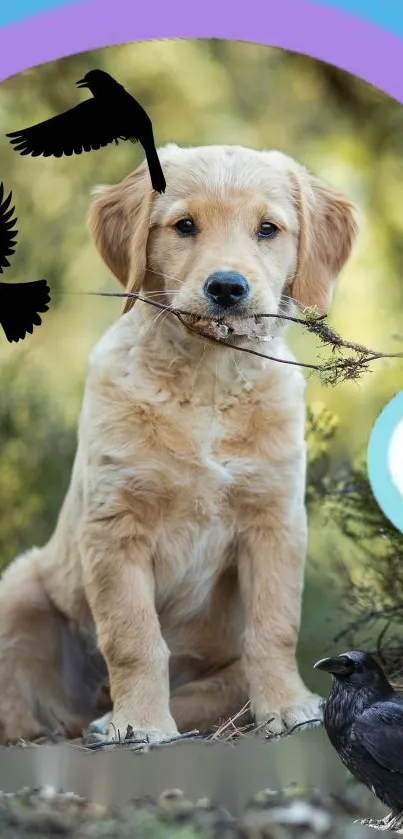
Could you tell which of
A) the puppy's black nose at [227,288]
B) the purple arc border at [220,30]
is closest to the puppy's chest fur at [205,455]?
the puppy's black nose at [227,288]

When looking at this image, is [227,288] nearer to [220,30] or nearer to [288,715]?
[220,30]

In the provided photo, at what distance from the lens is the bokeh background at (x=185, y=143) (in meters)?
2.72

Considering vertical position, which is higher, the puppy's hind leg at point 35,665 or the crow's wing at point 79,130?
the crow's wing at point 79,130

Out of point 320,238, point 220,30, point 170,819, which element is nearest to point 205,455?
point 320,238

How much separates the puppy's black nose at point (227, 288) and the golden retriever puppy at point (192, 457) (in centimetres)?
9

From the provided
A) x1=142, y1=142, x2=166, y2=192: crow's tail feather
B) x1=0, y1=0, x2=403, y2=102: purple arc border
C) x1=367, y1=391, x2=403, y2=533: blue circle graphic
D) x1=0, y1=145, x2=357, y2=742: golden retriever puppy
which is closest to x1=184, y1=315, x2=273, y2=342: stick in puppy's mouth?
x1=0, y1=145, x2=357, y2=742: golden retriever puppy

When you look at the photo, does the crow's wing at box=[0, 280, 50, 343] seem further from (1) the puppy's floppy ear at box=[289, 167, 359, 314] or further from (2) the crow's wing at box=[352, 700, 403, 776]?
(2) the crow's wing at box=[352, 700, 403, 776]

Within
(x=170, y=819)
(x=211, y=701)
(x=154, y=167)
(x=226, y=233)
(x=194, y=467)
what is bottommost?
(x=170, y=819)

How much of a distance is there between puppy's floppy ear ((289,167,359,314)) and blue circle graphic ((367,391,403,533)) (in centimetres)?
31

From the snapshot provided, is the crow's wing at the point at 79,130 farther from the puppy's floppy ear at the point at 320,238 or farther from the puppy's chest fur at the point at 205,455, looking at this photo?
the puppy's chest fur at the point at 205,455

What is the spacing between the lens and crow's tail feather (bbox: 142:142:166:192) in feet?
8.28

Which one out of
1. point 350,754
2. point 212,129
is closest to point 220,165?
point 212,129

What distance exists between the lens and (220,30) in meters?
2.69

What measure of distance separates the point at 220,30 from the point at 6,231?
26.7 inches
